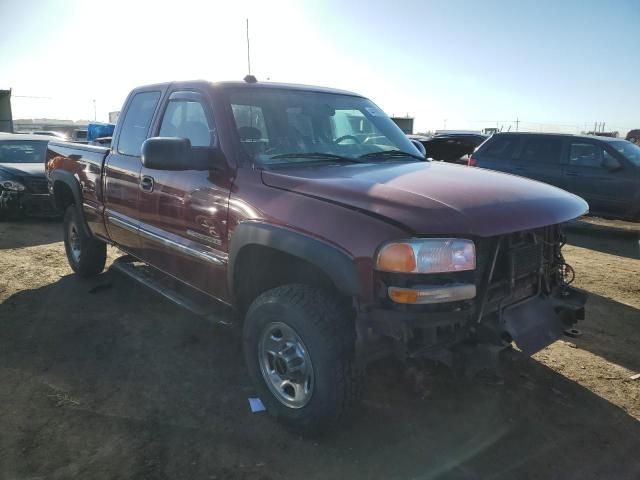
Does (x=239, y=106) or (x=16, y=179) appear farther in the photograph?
(x=16, y=179)

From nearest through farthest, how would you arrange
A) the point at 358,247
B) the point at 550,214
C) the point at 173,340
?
the point at 358,247 < the point at 550,214 < the point at 173,340

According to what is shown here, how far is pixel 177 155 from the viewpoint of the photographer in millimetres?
2838

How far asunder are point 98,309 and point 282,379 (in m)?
2.57

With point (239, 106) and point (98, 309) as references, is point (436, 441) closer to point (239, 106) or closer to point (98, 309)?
point (239, 106)

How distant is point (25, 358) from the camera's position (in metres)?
3.60

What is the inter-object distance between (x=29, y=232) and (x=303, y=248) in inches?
278

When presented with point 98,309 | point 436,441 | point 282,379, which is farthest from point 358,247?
point 98,309

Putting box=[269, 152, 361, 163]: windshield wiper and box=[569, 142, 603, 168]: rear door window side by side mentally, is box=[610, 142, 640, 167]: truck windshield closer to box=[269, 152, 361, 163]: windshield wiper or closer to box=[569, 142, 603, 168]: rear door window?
box=[569, 142, 603, 168]: rear door window

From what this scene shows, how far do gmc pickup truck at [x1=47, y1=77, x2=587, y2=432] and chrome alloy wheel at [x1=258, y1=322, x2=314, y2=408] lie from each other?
0.01 m

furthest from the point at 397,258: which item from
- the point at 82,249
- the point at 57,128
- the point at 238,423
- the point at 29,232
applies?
the point at 57,128

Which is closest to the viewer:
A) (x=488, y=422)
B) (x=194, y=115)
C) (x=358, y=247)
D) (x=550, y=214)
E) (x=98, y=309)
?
(x=358, y=247)

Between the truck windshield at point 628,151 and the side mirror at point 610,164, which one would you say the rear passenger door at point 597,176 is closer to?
the side mirror at point 610,164

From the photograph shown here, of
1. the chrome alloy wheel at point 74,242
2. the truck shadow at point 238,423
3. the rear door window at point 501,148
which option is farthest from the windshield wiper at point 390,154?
the rear door window at point 501,148

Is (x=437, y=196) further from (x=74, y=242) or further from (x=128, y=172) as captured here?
(x=74, y=242)
